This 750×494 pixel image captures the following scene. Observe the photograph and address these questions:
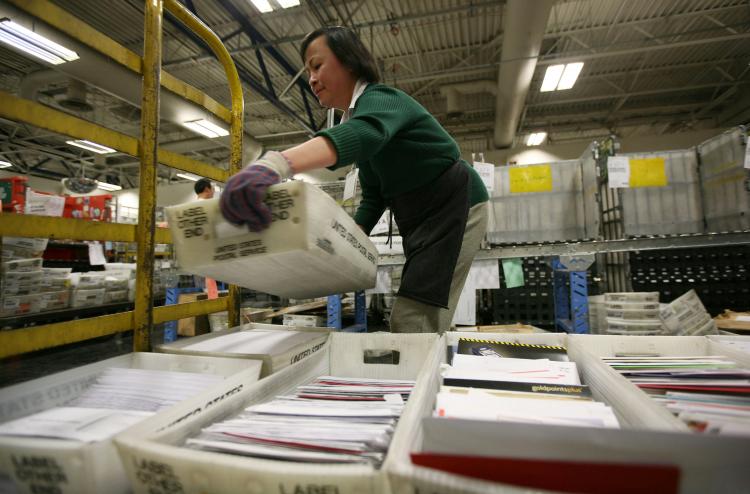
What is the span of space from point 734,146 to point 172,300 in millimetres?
5710

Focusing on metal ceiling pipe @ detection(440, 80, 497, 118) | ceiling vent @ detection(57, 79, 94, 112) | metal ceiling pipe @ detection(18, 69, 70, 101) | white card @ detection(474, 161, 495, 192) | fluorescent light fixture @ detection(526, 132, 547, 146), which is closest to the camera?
white card @ detection(474, 161, 495, 192)

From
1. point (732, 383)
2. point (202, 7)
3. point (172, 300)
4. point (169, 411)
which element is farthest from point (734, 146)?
point (202, 7)

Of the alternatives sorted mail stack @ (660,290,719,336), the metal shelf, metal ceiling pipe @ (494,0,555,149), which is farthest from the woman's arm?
metal ceiling pipe @ (494,0,555,149)

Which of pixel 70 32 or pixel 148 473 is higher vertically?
pixel 70 32

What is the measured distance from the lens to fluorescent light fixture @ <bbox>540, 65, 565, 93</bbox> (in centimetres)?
578

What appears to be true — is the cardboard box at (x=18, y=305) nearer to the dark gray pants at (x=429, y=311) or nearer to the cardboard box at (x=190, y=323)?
the cardboard box at (x=190, y=323)

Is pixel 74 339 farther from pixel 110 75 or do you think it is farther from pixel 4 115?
pixel 110 75

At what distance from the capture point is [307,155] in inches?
34.3

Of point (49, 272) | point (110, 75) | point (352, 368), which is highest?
point (110, 75)

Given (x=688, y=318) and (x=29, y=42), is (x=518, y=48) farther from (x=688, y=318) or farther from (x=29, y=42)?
(x=29, y=42)

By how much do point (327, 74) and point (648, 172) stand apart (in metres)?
3.38

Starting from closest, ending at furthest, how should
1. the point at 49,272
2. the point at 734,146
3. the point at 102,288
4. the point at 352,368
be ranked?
the point at 352,368, the point at 734,146, the point at 49,272, the point at 102,288

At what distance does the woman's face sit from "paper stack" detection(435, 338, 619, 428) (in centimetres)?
105

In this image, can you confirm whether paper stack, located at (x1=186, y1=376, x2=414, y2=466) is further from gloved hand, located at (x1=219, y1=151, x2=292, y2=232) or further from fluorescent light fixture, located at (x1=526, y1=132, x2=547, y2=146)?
fluorescent light fixture, located at (x1=526, y1=132, x2=547, y2=146)
